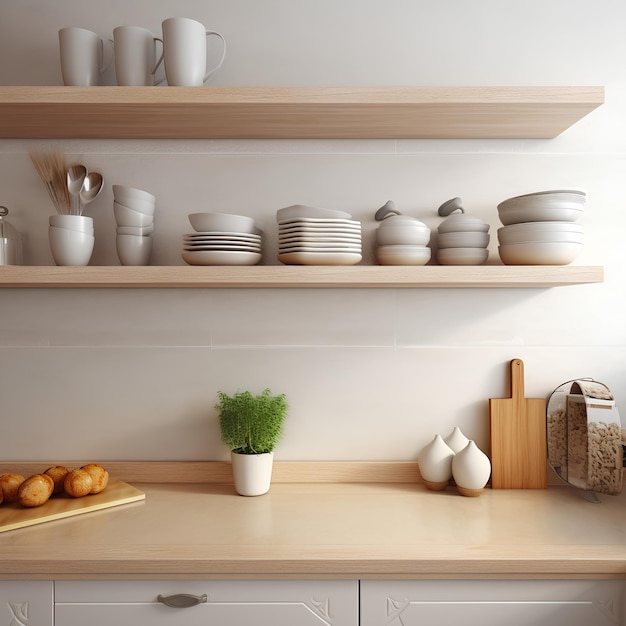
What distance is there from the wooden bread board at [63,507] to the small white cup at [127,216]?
0.72 meters

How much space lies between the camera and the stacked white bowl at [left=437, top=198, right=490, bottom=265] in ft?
5.20

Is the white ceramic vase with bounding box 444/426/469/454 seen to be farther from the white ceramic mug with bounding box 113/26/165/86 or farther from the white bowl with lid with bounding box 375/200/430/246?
the white ceramic mug with bounding box 113/26/165/86

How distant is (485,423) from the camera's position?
1797mm

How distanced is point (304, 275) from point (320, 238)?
107 mm

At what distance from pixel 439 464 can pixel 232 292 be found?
766mm

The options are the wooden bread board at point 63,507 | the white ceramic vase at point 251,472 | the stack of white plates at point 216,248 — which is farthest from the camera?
the white ceramic vase at point 251,472

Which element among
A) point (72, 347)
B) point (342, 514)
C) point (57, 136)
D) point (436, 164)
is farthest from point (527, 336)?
point (57, 136)

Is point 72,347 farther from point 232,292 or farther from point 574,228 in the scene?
point 574,228

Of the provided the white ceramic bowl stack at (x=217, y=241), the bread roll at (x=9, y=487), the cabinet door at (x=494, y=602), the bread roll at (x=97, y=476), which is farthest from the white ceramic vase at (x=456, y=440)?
the bread roll at (x=9, y=487)

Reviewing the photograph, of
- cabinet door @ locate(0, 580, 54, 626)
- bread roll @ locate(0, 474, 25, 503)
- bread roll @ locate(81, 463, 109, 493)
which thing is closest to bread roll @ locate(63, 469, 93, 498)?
bread roll @ locate(81, 463, 109, 493)

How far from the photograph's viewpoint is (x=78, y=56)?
1580 mm

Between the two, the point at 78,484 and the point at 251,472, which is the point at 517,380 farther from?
the point at 78,484

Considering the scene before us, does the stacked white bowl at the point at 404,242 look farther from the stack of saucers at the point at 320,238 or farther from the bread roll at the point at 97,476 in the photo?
the bread roll at the point at 97,476

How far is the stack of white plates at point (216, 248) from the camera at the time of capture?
59.6 inches
